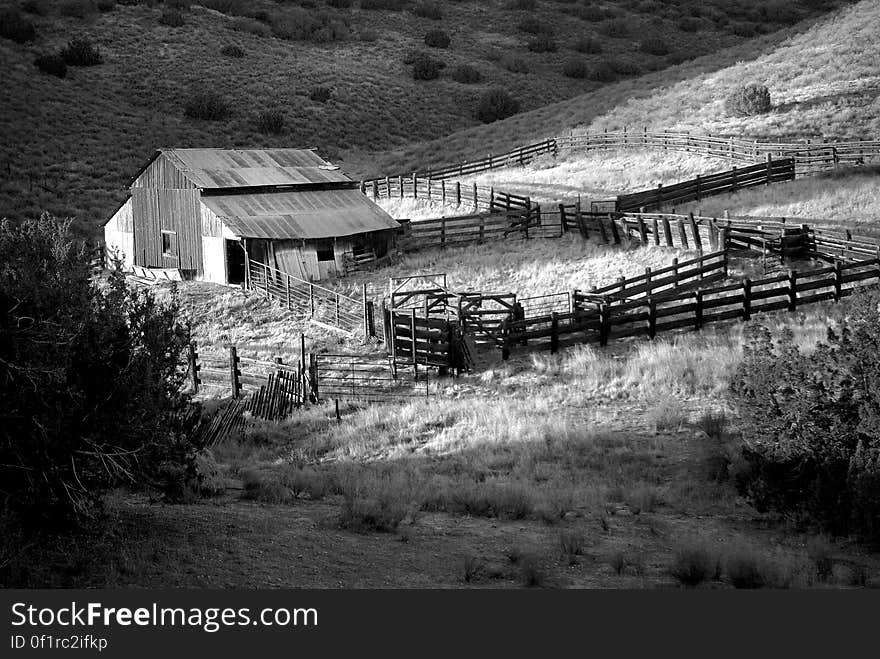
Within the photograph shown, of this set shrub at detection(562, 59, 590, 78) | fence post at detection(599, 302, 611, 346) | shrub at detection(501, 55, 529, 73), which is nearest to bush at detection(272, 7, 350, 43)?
shrub at detection(501, 55, 529, 73)

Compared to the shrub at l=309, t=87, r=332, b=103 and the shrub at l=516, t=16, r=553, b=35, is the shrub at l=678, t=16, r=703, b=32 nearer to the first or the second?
the shrub at l=516, t=16, r=553, b=35

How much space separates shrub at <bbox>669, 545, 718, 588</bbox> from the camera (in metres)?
12.1

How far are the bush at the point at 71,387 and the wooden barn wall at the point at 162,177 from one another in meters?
25.0

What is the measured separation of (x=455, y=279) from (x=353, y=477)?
62.6ft

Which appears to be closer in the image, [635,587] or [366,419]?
[635,587]

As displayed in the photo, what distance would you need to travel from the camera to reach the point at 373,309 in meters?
29.0

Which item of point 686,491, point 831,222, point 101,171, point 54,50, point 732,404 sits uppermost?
point 54,50

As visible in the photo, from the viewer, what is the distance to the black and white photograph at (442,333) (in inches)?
488

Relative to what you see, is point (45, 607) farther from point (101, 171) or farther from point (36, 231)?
point (101, 171)

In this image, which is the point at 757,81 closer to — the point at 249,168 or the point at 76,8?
the point at 249,168

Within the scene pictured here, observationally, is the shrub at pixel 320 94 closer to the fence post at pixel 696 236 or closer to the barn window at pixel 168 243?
the barn window at pixel 168 243

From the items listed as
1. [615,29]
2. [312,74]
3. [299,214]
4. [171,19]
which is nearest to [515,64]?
[615,29]

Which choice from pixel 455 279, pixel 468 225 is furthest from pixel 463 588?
pixel 468 225

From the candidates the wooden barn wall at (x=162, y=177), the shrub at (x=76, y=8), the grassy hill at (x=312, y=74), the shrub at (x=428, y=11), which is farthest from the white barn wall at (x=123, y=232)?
the shrub at (x=428, y=11)
